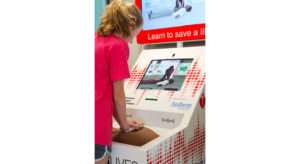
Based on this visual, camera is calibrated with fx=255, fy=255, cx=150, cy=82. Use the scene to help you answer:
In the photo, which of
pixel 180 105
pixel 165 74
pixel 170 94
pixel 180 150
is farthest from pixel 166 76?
pixel 180 150

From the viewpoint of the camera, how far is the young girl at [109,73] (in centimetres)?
139

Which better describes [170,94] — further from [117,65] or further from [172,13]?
[172,13]

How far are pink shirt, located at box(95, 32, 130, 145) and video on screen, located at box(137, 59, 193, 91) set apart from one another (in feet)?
2.01

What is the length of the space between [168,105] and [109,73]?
56cm

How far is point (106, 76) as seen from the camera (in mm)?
1427

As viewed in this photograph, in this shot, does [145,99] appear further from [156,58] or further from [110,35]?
[110,35]

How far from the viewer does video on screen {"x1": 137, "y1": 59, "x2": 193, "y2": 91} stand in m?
1.96

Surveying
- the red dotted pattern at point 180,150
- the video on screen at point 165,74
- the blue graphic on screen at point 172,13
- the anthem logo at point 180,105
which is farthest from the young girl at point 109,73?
the blue graphic on screen at point 172,13

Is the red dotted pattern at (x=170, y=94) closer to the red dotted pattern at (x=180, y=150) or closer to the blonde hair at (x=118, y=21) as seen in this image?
the red dotted pattern at (x=180, y=150)

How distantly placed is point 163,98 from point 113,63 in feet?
1.99

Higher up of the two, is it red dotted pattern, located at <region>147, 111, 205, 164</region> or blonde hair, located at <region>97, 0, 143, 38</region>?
blonde hair, located at <region>97, 0, 143, 38</region>

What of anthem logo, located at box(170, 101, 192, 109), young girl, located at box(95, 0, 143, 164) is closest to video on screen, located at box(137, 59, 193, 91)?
anthem logo, located at box(170, 101, 192, 109)

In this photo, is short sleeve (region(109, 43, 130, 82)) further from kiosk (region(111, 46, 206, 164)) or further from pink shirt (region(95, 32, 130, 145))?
kiosk (region(111, 46, 206, 164))
